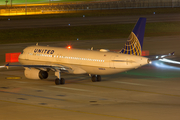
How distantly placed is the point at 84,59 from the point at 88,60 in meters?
0.73

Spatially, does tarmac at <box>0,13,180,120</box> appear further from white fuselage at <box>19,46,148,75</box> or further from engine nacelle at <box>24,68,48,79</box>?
white fuselage at <box>19,46,148,75</box>

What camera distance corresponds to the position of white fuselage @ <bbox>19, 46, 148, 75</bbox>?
38781 millimetres

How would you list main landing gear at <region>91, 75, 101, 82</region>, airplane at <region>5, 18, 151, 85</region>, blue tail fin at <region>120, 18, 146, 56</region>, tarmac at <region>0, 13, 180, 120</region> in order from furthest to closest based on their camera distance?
main landing gear at <region>91, 75, 101, 82</region>
blue tail fin at <region>120, 18, 146, 56</region>
airplane at <region>5, 18, 151, 85</region>
tarmac at <region>0, 13, 180, 120</region>

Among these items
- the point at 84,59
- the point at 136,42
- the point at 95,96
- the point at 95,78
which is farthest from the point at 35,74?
the point at 136,42

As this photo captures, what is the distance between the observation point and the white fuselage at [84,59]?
3878cm

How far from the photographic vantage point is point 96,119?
90.9 ft

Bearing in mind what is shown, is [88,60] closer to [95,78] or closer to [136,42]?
[95,78]

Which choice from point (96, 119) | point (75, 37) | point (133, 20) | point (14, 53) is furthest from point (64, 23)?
point (96, 119)

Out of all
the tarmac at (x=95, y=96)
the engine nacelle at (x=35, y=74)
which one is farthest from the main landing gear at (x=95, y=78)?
the engine nacelle at (x=35, y=74)

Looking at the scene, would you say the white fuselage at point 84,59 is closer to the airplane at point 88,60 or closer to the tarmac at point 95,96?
the airplane at point 88,60

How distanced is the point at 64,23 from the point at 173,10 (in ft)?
194

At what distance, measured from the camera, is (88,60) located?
42.2 metres

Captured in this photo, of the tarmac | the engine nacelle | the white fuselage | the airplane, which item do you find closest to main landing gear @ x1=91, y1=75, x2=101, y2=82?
the airplane

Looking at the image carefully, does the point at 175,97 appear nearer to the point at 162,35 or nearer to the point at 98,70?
the point at 98,70
